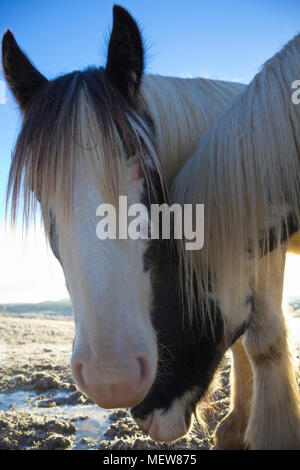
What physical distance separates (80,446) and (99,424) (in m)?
0.32

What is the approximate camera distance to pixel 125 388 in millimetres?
812

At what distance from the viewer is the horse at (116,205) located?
2.72ft

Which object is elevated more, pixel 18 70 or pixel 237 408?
pixel 18 70

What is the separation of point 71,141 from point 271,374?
1577mm

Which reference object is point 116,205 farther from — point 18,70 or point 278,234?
point 18,70

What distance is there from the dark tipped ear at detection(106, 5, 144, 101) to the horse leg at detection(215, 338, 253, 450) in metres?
1.74

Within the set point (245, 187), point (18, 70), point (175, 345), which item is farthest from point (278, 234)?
point (18, 70)

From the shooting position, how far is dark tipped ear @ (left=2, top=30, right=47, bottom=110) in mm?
1225

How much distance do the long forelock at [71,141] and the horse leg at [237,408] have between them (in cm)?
156

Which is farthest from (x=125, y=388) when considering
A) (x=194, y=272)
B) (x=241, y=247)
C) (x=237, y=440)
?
(x=237, y=440)

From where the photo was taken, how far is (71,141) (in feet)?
3.19

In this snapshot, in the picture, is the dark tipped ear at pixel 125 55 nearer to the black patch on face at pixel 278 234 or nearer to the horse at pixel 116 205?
the horse at pixel 116 205

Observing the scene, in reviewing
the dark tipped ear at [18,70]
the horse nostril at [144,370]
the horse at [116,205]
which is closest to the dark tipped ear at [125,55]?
the horse at [116,205]

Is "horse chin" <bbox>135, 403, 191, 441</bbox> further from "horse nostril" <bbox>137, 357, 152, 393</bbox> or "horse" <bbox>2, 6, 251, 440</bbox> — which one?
"horse nostril" <bbox>137, 357, 152, 393</bbox>
